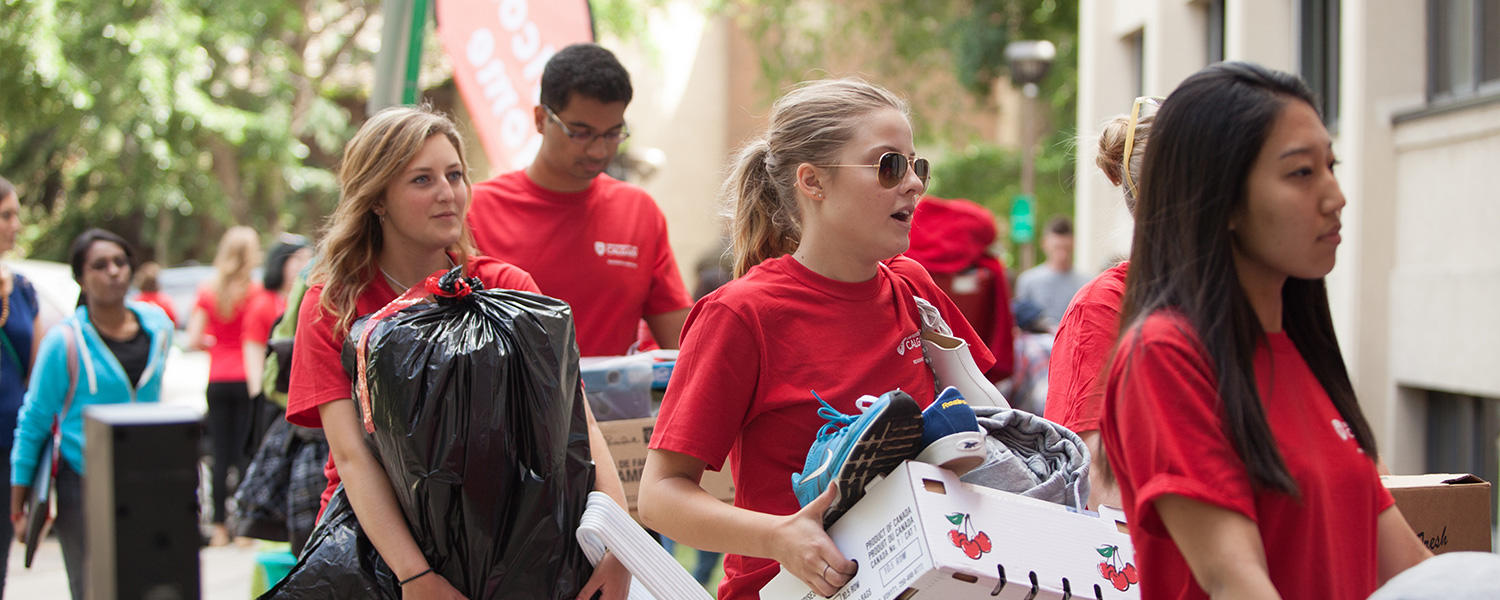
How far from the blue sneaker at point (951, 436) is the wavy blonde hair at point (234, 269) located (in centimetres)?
867

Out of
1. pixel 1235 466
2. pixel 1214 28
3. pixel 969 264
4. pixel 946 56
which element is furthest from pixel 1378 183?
pixel 946 56

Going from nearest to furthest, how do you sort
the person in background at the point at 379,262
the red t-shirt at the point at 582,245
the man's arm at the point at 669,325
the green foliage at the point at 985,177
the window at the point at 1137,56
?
1. the person in background at the point at 379,262
2. the red t-shirt at the point at 582,245
3. the man's arm at the point at 669,325
4. the window at the point at 1137,56
5. the green foliage at the point at 985,177

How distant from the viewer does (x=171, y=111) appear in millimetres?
19281

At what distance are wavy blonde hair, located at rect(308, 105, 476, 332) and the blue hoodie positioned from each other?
8.72 feet

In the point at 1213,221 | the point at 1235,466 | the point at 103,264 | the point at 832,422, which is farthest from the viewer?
the point at 103,264

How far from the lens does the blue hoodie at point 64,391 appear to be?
18.7ft

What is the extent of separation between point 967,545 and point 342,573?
1441 millimetres

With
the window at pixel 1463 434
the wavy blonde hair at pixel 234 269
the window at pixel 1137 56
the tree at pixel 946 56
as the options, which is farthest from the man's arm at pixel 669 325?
the tree at pixel 946 56

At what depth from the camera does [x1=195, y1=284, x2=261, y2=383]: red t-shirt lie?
9.83 m

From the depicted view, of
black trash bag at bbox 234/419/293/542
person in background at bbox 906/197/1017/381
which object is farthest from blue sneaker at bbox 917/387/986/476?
person in background at bbox 906/197/1017/381

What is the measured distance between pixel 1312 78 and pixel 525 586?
9482 mm

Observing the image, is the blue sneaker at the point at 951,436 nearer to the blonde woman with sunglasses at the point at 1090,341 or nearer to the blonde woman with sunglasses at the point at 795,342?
the blonde woman with sunglasses at the point at 795,342

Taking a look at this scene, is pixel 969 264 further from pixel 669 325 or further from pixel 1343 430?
pixel 1343 430

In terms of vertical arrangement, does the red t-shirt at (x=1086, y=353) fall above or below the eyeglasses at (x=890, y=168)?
below
